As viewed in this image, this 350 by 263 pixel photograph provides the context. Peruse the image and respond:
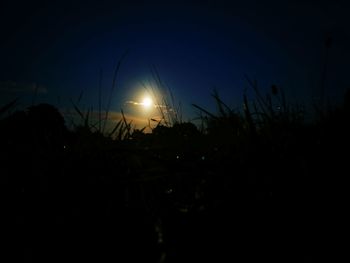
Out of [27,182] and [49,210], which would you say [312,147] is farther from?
[27,182]

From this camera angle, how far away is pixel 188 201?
1.49m

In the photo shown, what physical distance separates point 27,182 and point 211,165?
111 centimetres

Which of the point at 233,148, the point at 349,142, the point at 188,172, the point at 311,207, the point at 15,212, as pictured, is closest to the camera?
the point at 311,207

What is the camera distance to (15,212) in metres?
1.45

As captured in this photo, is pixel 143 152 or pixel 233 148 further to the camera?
pixel 233 148

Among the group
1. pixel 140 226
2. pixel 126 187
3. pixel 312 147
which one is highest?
pixel 312 147

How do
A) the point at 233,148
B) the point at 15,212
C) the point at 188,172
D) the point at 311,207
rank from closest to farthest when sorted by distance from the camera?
the point at 311,207
the point at 15,212
the point at 188,172
the point at 233,148

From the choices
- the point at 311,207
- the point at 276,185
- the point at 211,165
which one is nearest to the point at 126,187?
the point at 211,165

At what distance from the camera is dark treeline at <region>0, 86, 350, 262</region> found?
109cm

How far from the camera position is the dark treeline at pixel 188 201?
1.09 m

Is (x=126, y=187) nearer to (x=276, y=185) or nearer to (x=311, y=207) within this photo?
(x=276, y=185)

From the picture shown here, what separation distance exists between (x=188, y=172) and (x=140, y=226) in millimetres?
493

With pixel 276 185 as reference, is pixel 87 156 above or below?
above

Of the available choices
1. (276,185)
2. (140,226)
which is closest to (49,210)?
(140,226)
